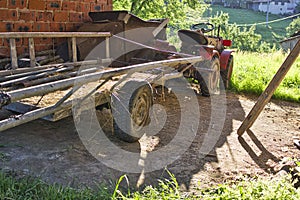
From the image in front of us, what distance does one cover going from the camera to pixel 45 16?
631 centimetres

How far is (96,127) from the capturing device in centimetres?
473

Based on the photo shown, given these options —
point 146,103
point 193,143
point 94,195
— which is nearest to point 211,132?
point 193,143

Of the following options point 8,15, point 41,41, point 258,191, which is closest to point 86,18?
point 41,41

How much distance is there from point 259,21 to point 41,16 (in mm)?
73448

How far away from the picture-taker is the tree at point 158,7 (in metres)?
18.6

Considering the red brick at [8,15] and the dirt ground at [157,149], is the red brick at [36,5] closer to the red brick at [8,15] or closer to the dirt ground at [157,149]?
the red brick at [8,15]

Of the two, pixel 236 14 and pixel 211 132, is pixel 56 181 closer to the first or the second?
pixel 211 132

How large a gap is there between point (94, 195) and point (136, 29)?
436 cm

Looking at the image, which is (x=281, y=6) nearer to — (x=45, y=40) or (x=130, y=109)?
(x=45, y=40)

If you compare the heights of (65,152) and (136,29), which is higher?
(136,29)

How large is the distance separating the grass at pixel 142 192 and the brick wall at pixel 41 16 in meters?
3.41

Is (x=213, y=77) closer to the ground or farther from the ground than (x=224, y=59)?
closer to the ground

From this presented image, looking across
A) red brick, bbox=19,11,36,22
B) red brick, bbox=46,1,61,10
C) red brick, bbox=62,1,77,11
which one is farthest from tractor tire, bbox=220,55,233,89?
red brick, bbox=19,11,36,22

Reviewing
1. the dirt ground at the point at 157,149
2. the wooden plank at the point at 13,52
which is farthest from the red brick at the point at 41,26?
the dirt ground at the point at 157,149
